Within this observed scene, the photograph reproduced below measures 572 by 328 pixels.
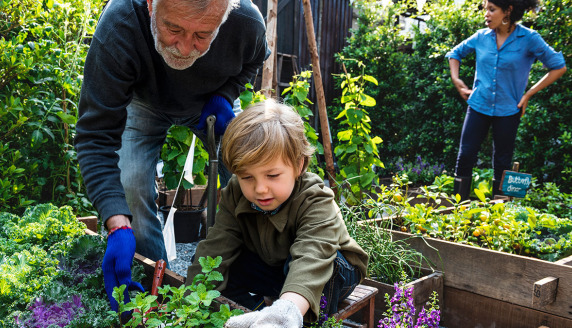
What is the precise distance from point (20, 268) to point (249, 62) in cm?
130

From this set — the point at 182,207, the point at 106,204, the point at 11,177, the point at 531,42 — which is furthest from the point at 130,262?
the point at 531,42

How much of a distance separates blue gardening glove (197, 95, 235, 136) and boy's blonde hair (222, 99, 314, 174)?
0.30 meters

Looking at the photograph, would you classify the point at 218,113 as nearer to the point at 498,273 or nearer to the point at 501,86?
the point at 498,273

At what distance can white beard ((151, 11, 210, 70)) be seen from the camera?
1.56 meters

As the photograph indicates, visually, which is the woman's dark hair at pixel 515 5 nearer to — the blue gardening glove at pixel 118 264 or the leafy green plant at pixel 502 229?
the leafy green plant at pixel 502 229

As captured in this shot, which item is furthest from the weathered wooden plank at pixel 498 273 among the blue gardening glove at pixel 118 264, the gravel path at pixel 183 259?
the gravel path at pixel 183 259

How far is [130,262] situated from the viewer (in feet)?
4.83

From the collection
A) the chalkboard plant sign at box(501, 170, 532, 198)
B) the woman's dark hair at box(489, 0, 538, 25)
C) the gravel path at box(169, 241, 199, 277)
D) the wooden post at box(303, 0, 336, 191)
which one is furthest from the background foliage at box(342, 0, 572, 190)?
the gravel path at box(169, 241, 199, 277)

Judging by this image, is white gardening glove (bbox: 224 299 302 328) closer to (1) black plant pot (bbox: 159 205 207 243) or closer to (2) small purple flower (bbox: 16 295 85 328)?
(2) small purple flower (bbox: 16 295 85 328)

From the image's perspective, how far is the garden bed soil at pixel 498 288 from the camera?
70.6 inches

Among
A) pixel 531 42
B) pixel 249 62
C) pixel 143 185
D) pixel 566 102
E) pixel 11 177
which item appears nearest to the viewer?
pixel 143 185

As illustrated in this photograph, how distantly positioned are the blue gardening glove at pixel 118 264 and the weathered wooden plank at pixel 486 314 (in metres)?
1.47

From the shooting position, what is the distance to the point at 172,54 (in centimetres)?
160

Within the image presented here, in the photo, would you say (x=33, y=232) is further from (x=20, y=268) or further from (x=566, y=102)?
(x=566, y=102)
